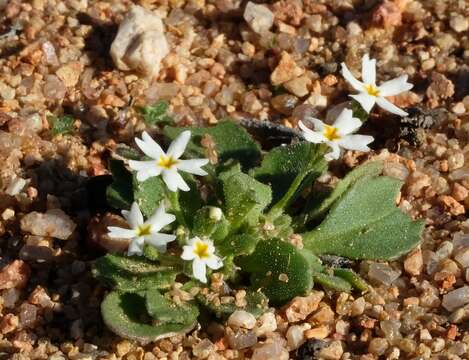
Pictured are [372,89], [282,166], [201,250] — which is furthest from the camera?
[282,166]

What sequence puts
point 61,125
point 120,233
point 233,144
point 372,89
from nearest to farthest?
1. point 120,233
2. point 372,89
3. point 233,144
4. point 61,125

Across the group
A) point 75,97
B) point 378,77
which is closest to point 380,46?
point 378,77

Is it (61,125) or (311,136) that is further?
(61,125)

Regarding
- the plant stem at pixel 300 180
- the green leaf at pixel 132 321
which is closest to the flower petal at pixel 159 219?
the green leaf at pixel 132 321

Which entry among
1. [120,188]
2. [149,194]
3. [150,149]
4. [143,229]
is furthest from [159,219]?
[120,188]

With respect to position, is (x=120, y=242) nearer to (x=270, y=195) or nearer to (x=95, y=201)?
(x=95, y=201)

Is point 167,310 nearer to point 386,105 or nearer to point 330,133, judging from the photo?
point 330,133
